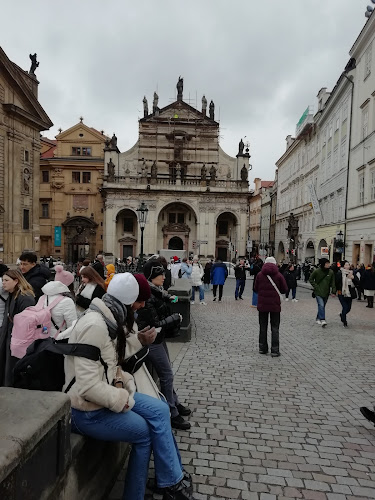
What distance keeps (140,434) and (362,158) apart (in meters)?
24.4

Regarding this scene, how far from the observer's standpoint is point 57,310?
4762mm

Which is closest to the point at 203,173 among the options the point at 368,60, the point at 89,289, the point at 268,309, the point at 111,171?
the point at 111,171

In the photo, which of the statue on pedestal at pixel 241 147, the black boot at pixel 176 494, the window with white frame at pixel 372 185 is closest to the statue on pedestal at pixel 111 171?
the statue on pedestal at pixel 241 147

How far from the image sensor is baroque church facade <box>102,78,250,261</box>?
46.8m

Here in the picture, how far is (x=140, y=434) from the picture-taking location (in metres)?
2.86

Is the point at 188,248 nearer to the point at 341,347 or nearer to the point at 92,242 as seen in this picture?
the point at 92,242

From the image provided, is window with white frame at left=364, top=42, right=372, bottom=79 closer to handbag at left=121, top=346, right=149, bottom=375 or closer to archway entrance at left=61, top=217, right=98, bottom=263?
handbag at left=121, top=346, right=149, bottom=375

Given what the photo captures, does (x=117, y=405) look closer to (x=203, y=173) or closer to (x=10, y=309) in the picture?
(x=10, y=309)

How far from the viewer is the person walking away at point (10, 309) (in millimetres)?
4449

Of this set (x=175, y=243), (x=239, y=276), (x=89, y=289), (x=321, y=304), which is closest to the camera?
(x=89, y=289)

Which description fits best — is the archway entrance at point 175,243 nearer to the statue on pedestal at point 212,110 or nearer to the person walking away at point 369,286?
the statue on pedestal at point 212,110

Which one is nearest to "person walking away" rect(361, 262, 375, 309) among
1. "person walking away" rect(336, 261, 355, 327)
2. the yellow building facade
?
"person walking away" rect(336, 261, 355, 327)

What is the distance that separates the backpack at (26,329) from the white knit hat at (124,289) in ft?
5.80

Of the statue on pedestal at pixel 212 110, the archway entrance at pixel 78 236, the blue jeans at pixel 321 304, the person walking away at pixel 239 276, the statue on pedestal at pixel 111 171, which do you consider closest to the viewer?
the blue jeans at pixel 321 304
